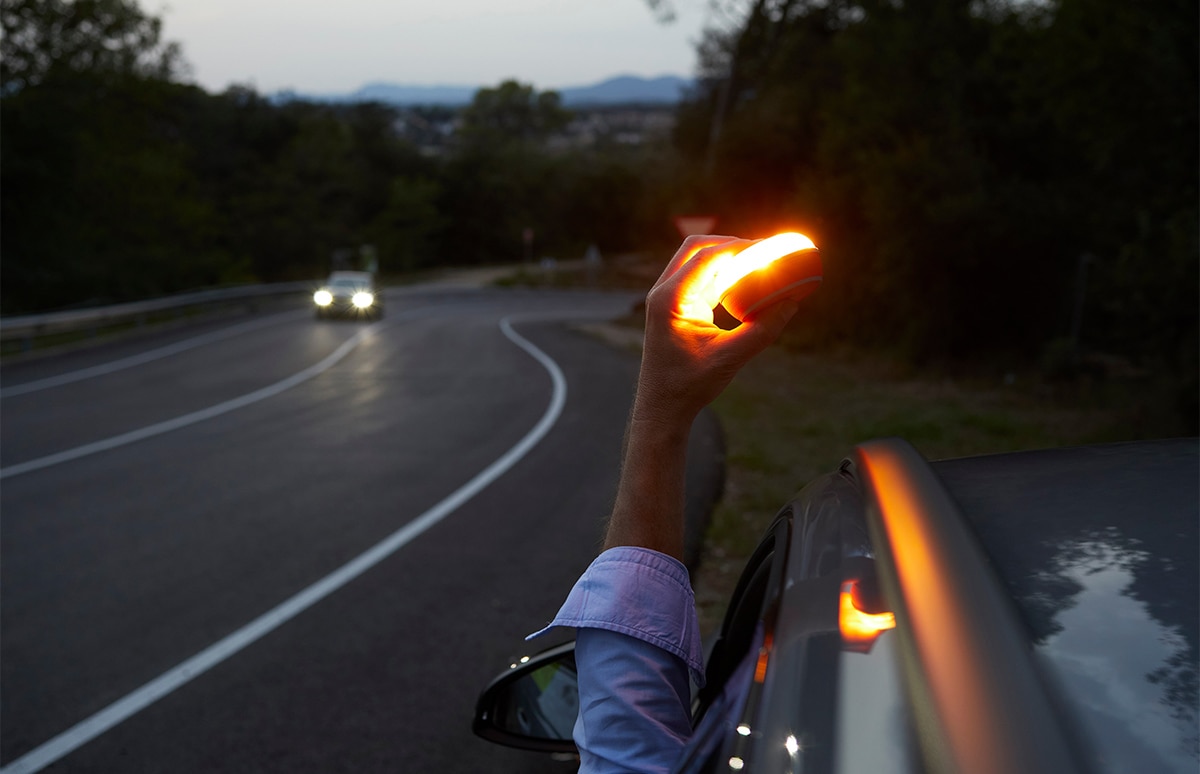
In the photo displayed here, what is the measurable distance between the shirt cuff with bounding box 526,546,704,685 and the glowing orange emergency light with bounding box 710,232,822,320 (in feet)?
1.21

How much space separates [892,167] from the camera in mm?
19953

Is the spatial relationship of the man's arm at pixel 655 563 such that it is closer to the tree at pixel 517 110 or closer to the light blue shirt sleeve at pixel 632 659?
the light blue shirt sleeve at pixel 632 659

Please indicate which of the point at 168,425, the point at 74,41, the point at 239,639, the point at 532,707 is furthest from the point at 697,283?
the point at 74,41

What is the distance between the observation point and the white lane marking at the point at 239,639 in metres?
4.96

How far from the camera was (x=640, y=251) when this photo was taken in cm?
9012

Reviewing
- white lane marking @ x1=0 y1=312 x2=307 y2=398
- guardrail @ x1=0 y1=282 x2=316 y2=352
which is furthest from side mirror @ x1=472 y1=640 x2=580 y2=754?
guardrail @ x1=0 y1=282 x2=316 y2=352

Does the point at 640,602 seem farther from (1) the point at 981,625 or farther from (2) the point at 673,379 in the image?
(1) the point at 981,625

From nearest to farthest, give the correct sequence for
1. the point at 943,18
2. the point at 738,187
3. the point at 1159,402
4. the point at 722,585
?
the point at 722,585 < the point at 1159,402 < the point at 943,18 < the point at 738,187

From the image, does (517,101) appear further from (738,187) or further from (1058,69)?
(1058,69)

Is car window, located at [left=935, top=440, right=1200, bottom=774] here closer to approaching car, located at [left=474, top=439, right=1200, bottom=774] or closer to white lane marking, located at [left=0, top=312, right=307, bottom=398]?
approaching car, located at [left=474, top=439, right=1200, bottom=774]

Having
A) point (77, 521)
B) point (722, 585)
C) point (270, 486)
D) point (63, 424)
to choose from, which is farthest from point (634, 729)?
point (63, 424)

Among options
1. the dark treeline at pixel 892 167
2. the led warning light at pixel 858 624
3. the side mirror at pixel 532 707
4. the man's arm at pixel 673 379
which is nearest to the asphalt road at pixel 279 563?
the side mirror at pixel 532 707

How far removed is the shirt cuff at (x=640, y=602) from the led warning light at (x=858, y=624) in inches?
8.0

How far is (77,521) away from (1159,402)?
36.4 feet
